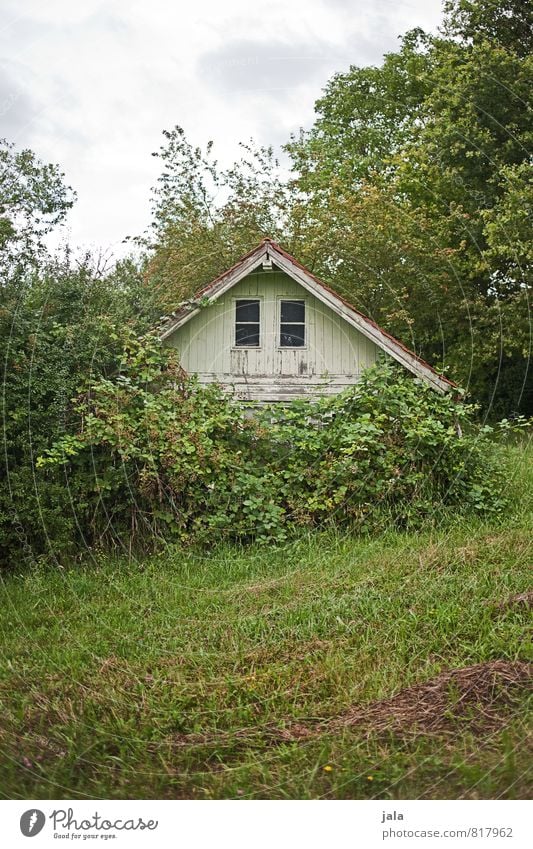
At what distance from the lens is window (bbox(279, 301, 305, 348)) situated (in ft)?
29.9

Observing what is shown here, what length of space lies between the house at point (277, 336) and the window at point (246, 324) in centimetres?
1

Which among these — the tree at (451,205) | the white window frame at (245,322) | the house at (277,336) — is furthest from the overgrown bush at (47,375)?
the tree at (451,205)

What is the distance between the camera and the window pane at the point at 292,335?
907 cm

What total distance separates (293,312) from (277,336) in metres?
0.39

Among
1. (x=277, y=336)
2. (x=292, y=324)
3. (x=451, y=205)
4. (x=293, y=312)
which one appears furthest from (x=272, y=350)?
(x=451, y=205)

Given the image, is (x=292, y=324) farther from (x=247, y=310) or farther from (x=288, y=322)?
(x=247, y=310)

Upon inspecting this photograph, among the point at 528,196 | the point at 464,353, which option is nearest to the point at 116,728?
the point at 464,353

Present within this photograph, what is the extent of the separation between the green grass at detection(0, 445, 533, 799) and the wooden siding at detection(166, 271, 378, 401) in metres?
2.29

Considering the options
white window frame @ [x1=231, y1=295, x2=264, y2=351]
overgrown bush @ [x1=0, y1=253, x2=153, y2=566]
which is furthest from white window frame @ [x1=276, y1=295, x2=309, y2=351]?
overgrown bush @ [x1=0, y1=253, x2=153, y2=566]

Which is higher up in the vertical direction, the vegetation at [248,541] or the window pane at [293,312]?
the window pane at [293,312]

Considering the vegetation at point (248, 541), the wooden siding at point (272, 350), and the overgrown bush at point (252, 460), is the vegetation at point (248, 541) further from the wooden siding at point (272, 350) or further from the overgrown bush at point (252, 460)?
the wooden siding at point (272, 350)

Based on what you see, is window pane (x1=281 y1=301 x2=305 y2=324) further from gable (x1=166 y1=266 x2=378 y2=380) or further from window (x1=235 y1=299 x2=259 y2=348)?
window (x1=235 y1=299 x2=259 y2=348)

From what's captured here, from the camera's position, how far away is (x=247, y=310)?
916 cm
